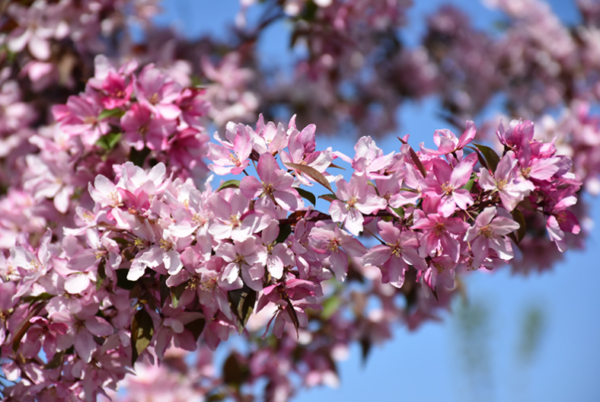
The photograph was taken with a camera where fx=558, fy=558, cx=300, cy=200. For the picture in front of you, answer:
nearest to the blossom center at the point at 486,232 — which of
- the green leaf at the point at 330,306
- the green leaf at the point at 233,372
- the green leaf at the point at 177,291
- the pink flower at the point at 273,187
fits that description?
the pink flower at the point at 273,187

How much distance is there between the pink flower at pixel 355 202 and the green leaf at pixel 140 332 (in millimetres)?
468

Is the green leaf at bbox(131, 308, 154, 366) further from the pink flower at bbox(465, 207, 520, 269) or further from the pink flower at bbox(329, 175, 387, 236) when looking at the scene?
the pink flower at bbox(465, 207, 520, 269)

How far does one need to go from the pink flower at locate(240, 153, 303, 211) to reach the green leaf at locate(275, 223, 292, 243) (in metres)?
0.06

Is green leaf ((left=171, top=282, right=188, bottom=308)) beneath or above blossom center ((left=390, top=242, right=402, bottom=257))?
beneath

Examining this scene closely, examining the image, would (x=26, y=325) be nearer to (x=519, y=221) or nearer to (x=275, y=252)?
(x=275, y=252)

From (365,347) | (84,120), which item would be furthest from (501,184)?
(365,347)

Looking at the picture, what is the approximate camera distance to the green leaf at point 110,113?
1496 mm

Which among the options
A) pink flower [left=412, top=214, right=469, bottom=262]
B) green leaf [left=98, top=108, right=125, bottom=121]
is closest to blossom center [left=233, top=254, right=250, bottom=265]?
pink flower [left=412, top=214, right=469, bottom=262]

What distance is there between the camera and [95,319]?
120cm

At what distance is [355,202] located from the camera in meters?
1.06

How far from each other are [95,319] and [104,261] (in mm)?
140

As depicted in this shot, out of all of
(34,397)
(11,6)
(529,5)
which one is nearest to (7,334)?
(34,397)

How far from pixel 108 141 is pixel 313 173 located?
2.40 ft

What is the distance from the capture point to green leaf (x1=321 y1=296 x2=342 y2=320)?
2.72 meters
